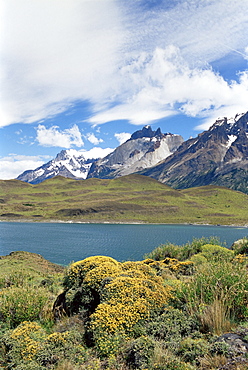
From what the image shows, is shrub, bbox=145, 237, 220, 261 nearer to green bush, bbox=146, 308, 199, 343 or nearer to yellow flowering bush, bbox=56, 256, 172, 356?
yellow flowering bush, bbox=56, 256, 172, 356

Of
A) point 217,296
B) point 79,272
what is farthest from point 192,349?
point 79,272

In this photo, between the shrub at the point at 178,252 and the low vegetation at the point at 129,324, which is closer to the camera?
the low vegetation at the point at 129,324

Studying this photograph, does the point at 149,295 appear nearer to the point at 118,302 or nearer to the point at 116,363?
the point at 118,302

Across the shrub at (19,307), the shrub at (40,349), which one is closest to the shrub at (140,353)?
the shrub at (40,349)

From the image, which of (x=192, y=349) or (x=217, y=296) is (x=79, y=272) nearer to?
(x=217, y=296)

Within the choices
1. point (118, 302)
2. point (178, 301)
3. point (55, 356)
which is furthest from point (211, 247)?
point (55, 356)

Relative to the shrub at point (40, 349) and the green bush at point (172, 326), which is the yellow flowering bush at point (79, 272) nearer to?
the shrub at point (40, 349)

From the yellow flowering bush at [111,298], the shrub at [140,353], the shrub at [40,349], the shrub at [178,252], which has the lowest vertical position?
the shrub at [178,252]

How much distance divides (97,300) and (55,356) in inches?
93.7

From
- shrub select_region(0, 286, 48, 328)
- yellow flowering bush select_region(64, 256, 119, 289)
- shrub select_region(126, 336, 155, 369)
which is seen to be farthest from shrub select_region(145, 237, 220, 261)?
shrub select_region(126, 336, 155, 369)

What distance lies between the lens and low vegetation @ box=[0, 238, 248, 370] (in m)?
6.41

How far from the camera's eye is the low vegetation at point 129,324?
6410mm

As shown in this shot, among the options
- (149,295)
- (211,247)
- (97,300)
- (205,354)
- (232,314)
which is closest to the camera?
(205,354)

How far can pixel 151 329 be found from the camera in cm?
746
